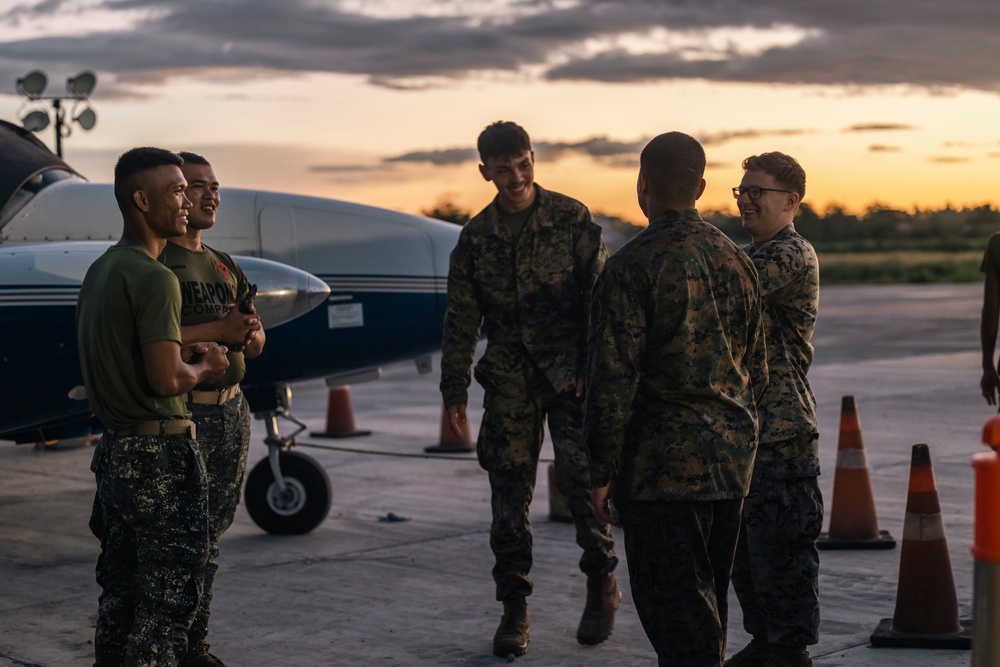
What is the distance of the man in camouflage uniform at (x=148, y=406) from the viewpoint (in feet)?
13.3

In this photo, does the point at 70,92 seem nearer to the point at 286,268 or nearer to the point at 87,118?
the point at 87,118

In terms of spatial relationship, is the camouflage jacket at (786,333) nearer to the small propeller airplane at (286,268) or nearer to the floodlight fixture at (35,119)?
the small propeller airplane at (286,268)

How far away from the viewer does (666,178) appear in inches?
157

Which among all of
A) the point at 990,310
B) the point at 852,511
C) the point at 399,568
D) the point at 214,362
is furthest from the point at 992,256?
the point at 214,362

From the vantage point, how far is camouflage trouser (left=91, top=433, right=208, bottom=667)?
4145 millimetres

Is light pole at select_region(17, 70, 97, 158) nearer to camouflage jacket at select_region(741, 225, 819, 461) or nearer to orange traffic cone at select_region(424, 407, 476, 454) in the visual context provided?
orange traffic cone at select_region(424, 407, 476, 454)

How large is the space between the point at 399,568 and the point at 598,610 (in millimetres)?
1717

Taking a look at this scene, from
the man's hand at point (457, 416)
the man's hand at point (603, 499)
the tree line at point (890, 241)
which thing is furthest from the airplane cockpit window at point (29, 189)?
the tree line at point (890, 241)

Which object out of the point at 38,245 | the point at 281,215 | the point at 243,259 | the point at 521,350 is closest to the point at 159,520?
the point at 521,350

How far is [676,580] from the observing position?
391cm

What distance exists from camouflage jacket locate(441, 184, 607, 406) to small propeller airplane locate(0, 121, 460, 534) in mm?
1759

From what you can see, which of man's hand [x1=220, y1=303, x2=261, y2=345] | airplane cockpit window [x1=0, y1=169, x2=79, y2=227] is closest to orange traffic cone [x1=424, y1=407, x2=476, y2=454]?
airplane cockpit window [x1=0, y1=169, x2=79, y2=227]

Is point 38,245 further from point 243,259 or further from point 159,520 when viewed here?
point 159,520

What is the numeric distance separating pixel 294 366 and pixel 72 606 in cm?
223
